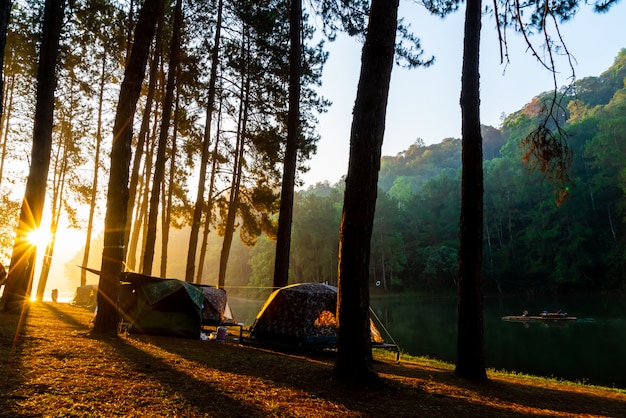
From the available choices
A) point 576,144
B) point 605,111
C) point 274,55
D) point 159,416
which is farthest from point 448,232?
point 159,416

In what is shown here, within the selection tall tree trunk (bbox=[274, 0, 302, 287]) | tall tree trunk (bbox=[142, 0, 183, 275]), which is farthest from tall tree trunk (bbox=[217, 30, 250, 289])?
tall tree trunk (bbox=[274, 0, 302, 287])

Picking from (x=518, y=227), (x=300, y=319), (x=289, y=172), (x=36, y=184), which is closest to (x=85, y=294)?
(x=36, y=184)

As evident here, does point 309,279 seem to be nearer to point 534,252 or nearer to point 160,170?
point 534,252

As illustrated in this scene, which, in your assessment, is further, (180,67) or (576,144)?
(576,144)

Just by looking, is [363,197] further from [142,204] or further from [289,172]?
[142,204]

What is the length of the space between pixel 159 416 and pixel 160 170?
9904 mm

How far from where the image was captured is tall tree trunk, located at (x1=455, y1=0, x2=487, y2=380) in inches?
236

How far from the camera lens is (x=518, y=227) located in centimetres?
5169

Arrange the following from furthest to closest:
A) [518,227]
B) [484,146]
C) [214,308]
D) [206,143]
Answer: [484,146] → [518,227] → [206,143] → [214,308]

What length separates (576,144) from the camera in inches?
1909

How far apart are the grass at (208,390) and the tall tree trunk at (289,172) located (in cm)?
361

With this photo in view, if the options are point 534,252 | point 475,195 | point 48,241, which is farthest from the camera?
point 534,252

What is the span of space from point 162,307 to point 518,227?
52802 mm

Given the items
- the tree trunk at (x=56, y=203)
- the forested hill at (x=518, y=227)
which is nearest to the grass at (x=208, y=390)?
the tree trunk at (x=56, y=203)
